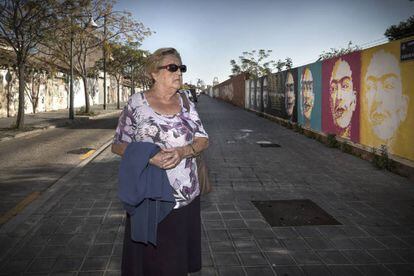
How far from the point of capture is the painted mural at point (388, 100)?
7.15 m

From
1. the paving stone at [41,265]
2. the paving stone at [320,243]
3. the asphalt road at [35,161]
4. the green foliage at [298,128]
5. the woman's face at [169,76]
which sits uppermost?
the woman's face at [169,76]

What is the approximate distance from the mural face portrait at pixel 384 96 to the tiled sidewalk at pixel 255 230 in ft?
3.59

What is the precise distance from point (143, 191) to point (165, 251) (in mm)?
454

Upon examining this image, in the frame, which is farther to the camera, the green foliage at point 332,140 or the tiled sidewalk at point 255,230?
the green foliage at point 332,140

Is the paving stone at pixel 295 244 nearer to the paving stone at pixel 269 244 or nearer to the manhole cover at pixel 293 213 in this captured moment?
the paving stone at pixel 269 244

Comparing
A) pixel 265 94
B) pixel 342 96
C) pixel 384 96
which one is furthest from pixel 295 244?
pixel 265 94

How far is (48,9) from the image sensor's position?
14766 mm

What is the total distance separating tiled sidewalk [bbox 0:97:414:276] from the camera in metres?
3.48

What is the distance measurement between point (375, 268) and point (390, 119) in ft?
17.2

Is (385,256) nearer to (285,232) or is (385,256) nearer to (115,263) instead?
(285,232)

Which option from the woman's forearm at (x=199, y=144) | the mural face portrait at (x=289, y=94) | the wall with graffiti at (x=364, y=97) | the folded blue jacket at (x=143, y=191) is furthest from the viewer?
the mural face portrait at (x=289, y=94)

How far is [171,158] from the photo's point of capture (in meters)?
2.26

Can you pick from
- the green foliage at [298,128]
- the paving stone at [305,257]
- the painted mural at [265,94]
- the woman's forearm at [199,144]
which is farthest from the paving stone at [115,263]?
the painted mural at [265,94]

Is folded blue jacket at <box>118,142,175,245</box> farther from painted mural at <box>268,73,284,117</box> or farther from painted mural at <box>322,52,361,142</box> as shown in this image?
painted mural at <box>268,73,284,117</box>
